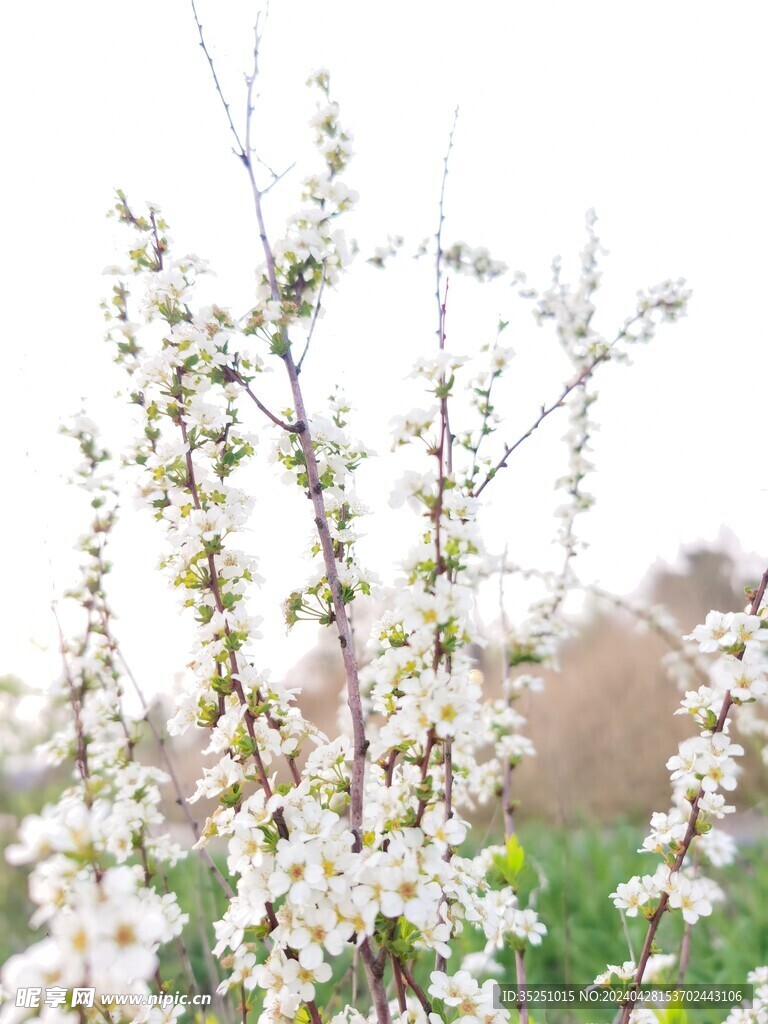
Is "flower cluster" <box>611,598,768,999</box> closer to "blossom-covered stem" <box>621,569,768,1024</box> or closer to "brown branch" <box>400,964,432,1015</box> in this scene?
"blossom-covered stem" <box>621,569,768,1024</box>

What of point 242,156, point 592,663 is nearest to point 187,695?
point 242,156

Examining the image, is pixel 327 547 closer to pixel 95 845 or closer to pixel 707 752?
pixel 95 845

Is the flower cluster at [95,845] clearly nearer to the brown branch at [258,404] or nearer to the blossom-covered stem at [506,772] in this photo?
the brown branch at [258,404]

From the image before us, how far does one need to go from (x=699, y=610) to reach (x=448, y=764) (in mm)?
10436

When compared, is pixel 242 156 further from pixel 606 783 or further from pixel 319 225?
pixel 606 783

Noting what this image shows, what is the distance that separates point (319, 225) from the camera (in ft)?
5.49

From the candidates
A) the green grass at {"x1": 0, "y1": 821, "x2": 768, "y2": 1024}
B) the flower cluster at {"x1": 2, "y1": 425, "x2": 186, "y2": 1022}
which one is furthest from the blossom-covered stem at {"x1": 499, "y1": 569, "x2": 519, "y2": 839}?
the flower cluster at {"x1": 2, "y1": 425, "x2": 186, "y2": 1022}

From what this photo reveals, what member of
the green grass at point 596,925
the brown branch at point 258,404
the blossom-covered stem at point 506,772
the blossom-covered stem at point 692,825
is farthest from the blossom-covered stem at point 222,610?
the green grass at point 596,925

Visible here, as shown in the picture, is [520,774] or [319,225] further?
[520,774]

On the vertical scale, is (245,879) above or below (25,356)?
below

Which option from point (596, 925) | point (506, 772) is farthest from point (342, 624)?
point (596, 925)

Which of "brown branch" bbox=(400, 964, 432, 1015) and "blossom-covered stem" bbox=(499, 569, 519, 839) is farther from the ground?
"blossom-covered stem" bbox=(499, 569, 519, 839)

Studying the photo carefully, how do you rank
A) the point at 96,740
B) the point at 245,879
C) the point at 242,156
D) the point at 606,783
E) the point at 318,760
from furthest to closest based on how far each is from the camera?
the point at 606,783 < the point at 96,740 < the point at 242,156 < the point at 318,760 < the point at 245,879

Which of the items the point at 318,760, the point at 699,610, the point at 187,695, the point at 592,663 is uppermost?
the point at 699,610
